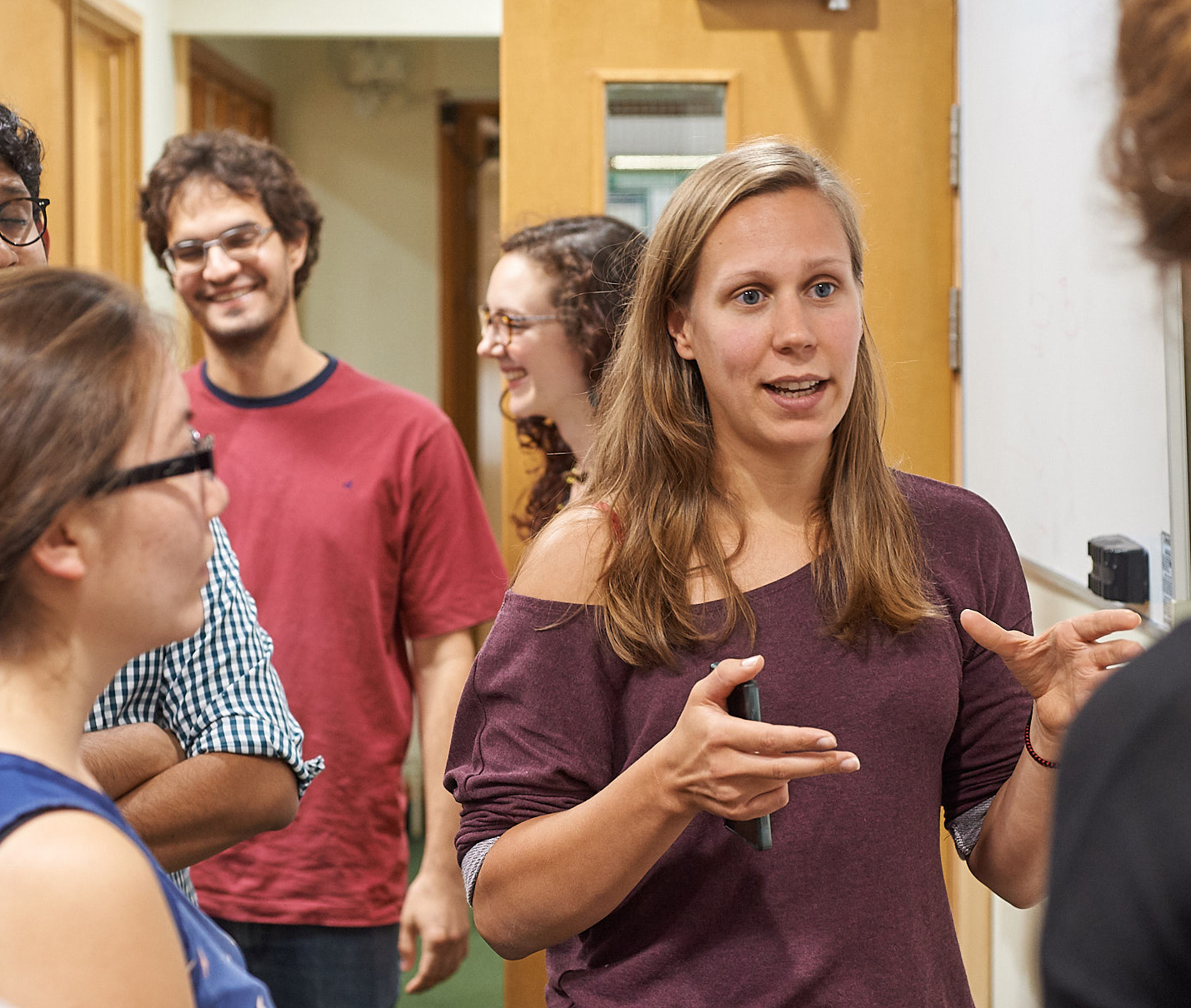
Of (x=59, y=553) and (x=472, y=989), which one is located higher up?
(x=59, y=553)

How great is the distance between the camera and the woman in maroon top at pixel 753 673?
40.7 inches

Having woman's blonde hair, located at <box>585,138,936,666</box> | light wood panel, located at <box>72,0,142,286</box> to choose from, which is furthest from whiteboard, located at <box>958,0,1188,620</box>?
light wood panel, located at <box>72,0,142,286</box>

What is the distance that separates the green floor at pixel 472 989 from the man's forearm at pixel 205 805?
2.29m

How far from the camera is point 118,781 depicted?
1053mm

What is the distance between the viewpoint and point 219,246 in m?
2.00

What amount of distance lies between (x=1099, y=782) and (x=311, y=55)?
4.94m

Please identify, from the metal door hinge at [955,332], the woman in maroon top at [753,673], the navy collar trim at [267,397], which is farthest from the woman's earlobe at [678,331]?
the metal door hinge at [955,332]

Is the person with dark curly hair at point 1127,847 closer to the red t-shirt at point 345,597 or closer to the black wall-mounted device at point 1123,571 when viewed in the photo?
the black wall-mounted device at point 1123,571

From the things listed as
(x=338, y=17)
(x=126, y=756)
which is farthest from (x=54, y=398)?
(x=338, y=17)

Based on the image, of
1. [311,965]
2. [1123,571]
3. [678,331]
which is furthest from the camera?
[311,965]

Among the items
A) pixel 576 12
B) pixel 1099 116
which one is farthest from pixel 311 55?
pixel 1099 116

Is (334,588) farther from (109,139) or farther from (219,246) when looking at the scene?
(109,139)

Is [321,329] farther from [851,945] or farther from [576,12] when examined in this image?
[851,945]

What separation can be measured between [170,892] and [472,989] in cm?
295
